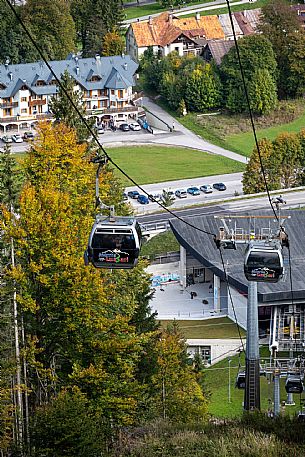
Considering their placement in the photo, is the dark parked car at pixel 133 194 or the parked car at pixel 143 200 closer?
the parked car at pixel 143 200

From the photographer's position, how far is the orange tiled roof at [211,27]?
117000mm

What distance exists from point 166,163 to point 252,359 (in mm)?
51587

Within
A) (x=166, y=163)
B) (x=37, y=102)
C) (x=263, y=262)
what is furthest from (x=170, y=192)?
(x=263, y=262)

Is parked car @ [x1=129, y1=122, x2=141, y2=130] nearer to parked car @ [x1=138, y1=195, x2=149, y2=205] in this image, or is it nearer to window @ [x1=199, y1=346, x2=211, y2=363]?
parked car @ [x1=138, y1=195, x2=149, y2=205]

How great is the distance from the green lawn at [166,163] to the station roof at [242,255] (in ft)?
71.4

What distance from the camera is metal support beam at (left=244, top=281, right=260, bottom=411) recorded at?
3925 cm

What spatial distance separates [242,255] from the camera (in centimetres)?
5838

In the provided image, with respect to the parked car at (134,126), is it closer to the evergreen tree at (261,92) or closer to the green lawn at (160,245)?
the evergreen tree at (261,92)

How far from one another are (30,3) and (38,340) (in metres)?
79.2

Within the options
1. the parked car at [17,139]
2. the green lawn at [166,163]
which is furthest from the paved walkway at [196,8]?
the green lawn at [166,163]

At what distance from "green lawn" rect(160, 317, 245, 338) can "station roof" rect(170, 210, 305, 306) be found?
1897mm

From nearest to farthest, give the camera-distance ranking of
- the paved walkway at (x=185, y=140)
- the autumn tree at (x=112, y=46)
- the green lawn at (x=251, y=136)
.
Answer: the paved walkway at (x=185, y=140) < the green lawn at (x=251, y=136) < the autumn tree at (x=112, y=46)

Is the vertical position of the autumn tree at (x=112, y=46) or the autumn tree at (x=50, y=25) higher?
the autumn tree at (x=50, y=25)

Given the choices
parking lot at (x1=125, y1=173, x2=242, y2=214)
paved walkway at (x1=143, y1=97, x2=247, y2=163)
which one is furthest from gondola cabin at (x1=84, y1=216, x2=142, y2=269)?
paved walkway at (x1=143, y1=97, x2=247, y2=163)
